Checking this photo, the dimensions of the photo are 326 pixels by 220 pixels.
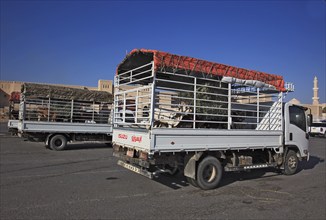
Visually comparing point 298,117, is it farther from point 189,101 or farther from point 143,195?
point 143,195

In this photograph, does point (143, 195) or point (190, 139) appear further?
point (190, 139)

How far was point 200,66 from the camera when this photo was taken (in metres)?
7.59

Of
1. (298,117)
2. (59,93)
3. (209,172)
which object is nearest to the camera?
(209,172)

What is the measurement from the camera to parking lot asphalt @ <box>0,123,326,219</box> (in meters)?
5.45

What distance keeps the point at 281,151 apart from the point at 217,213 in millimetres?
4576

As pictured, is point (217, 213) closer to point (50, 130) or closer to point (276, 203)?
point (276, 203)

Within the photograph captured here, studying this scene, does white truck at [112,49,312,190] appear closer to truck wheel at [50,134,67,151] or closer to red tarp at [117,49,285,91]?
red tarp at [117,49,285,91]

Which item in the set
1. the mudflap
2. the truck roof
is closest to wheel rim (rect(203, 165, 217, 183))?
the mudflap

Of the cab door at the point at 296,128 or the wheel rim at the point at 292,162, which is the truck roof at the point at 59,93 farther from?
the wheel rim at the point at 292,162

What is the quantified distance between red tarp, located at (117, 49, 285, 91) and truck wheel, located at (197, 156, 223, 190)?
228 centimetres

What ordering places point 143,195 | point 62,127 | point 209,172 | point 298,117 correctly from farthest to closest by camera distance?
1. point 62,127
2. point 298,117
3. point 209,172
4. point 143,195

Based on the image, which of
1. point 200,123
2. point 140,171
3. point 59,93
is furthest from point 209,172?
point 59,93

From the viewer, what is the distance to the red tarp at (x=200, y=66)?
6945mm

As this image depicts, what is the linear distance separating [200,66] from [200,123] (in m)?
1.54
